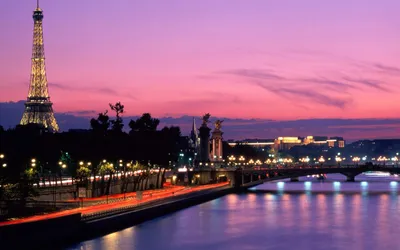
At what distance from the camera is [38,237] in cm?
4297

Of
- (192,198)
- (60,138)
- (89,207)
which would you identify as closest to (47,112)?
(60,138)

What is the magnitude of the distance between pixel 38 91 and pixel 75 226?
9391 cm

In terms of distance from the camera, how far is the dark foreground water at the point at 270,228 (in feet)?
174

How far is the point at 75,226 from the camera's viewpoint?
4878cm

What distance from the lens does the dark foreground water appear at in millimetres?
53031

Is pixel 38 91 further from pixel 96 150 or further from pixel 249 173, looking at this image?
pixel 96 150

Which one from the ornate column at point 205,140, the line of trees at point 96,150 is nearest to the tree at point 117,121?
the line of trees at point 96,150

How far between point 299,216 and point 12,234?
39281mm

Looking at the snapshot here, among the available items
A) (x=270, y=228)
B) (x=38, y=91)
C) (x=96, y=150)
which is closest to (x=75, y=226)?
(x=270, y=228)

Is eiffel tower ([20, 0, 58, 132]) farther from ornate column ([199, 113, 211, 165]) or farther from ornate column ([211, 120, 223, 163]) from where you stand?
ornate column ([211, 120, 223, 163])

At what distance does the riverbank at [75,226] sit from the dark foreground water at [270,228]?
2.55ft

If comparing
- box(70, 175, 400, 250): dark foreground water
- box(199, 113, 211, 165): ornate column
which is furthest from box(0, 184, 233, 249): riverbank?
box(199, 113, 211, 165): ornate column

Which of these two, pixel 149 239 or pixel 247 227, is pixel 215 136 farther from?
pixel 149 239

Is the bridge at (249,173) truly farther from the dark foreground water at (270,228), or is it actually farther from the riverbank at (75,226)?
the riverbank at (75,226)
